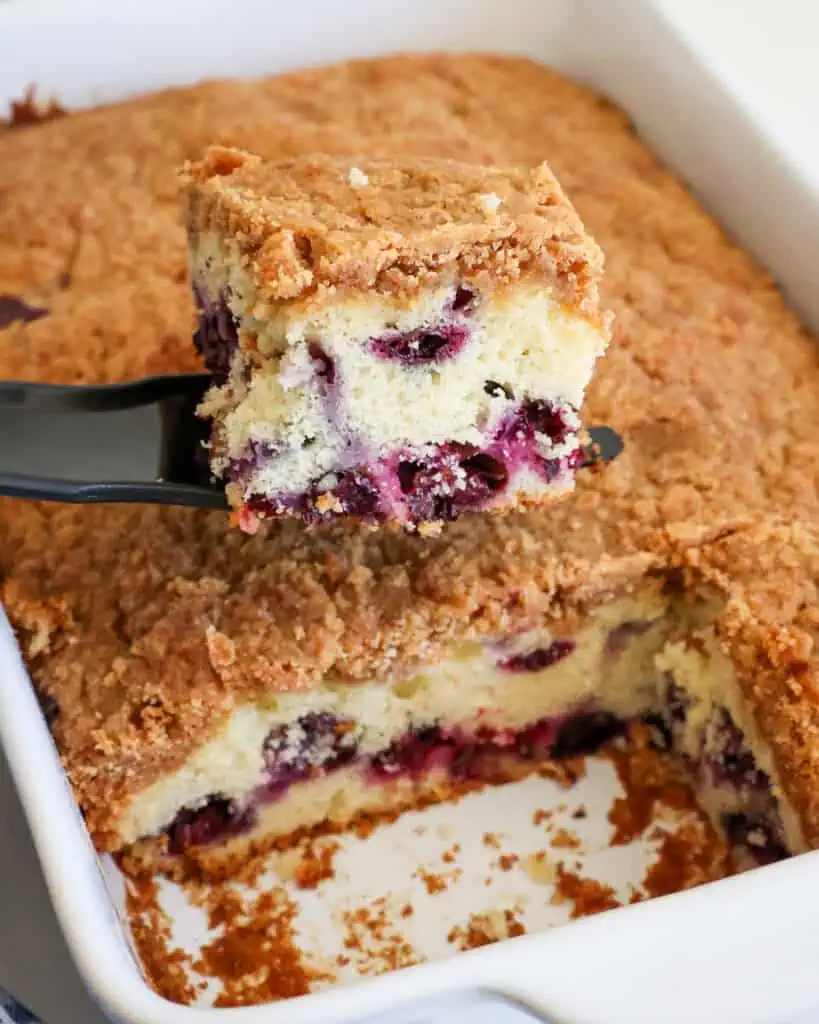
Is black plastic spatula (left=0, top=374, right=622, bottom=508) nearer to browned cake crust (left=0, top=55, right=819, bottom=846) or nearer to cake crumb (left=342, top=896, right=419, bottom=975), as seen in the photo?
browned cake crust (left=0, top=55, right=819, bottom=846)

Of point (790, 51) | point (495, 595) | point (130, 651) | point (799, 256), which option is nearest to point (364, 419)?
point (495, 595)

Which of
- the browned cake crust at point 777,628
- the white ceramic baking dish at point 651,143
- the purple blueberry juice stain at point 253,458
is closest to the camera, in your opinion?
the white ceramic baking dish at point 651,143

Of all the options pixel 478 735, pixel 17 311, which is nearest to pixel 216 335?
pixel 17 311

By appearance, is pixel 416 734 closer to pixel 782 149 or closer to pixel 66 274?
pixel 66 274

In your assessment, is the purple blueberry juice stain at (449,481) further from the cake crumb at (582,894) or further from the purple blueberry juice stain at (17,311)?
the purple blueberry juice stain at (17,311)

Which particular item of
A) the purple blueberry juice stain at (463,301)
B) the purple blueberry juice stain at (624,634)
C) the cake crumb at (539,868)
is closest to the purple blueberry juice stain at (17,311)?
the purple blueberry juice stain at (463,301)
